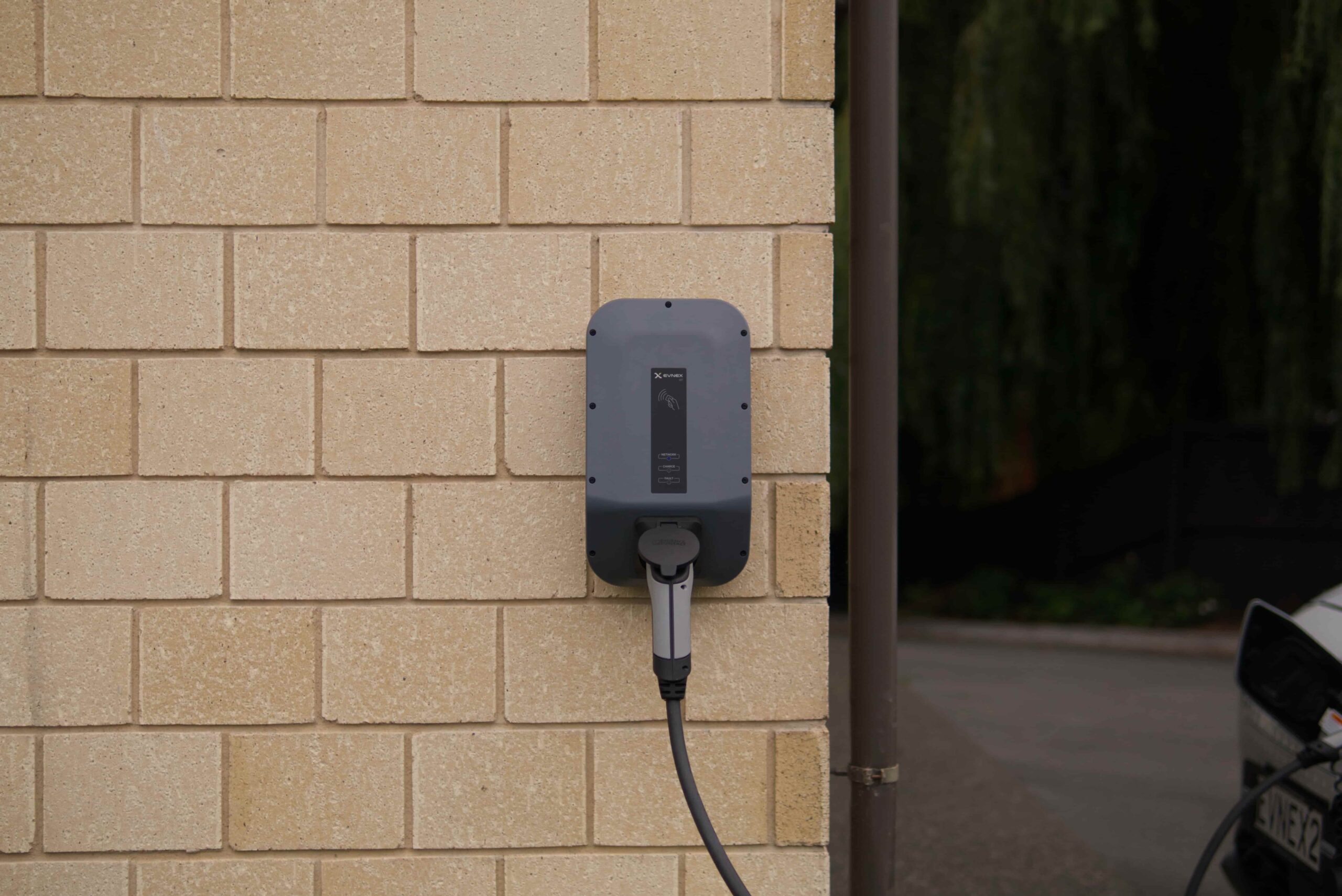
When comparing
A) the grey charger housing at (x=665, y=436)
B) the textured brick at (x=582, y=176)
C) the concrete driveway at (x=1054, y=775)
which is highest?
the textured brick at (x=582, y=176)

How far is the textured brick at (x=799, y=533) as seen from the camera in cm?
194

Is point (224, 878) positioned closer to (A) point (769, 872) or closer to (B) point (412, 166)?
(A) point (769, 872)

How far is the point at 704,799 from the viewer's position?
76.6 inches

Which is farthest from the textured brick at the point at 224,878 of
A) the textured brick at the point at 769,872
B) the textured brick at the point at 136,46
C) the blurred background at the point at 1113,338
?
the blurred background at the point at 1113,338

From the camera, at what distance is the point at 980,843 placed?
170 inches

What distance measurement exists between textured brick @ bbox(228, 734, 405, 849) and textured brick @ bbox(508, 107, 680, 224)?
884mm

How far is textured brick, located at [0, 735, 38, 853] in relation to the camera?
1.91 meters

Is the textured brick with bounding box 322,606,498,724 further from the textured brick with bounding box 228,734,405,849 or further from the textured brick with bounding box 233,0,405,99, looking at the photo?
the textured brick with bounding box 233,0,405,99

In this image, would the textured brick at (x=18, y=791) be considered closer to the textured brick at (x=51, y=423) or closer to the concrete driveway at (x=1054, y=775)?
the textured brick at (x=51, y=423)

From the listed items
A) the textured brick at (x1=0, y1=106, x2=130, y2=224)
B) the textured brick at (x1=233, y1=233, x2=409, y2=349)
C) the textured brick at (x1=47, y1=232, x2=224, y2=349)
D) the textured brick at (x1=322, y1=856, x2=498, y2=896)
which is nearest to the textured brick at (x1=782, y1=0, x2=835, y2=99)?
the textured brick at (x1=233, y1=233, x2=409, y2=349)

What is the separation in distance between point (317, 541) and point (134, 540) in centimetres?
28

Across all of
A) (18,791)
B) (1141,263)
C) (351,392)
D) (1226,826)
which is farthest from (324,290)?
(1141,263)

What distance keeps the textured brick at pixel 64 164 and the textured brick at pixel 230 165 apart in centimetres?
4

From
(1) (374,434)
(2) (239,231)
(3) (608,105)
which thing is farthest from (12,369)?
(3) (608,105)
